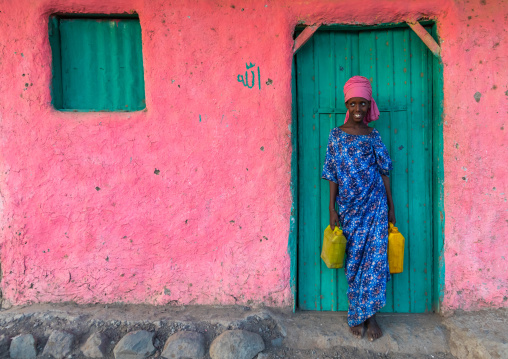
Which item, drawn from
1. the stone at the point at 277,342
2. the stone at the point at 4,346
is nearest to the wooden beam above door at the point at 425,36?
the stone at the point at 277,342

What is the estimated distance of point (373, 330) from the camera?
2.42 m

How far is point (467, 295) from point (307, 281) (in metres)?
1.22

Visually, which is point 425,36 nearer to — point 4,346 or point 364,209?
point 364,209

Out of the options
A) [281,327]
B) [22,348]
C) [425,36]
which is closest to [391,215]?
[281,327]

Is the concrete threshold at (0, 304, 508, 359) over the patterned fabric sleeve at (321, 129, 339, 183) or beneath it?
beneath

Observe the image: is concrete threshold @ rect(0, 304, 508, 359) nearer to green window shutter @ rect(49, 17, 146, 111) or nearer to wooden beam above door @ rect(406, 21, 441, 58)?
green window shutter @ rect(49, 17, 146, 111)

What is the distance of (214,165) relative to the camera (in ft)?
8.61

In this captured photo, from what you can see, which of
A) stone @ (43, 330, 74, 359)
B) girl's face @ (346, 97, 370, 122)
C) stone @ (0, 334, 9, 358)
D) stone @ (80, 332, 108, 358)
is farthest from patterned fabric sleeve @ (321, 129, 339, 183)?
stone @ (0, 334, 9, 358)

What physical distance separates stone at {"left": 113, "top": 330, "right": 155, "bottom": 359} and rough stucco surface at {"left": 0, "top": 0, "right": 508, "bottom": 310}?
35cm

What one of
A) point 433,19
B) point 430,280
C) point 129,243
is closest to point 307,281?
point 430,280

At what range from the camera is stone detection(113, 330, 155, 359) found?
7.63 feet

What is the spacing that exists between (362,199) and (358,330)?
97 centimetres

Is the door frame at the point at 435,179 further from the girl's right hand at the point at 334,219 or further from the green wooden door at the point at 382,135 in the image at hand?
the girl's right hand at the point at 334,219

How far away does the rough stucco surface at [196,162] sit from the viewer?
2.53m
